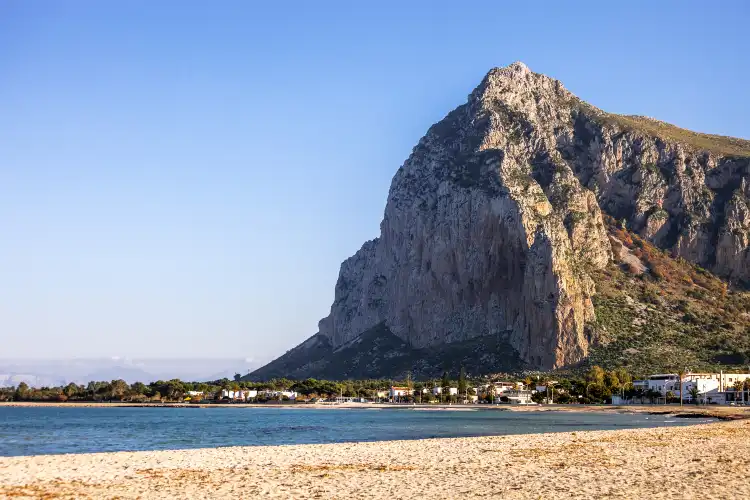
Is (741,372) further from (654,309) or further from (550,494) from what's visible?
(550,494)

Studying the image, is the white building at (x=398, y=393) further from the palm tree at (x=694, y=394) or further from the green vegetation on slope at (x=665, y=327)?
the palm tree at (x=694, y=394)

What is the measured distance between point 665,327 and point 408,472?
157286 mm

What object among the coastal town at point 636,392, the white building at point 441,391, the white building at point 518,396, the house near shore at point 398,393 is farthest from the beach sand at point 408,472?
the house near shore at point 398,393

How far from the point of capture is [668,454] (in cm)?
3988

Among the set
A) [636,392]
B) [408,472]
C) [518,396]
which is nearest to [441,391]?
[518,396]

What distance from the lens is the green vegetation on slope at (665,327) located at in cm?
16862

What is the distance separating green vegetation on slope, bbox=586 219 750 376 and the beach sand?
125136 millimetres

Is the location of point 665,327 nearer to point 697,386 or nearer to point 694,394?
point 697,386

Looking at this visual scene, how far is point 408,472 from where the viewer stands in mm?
34031

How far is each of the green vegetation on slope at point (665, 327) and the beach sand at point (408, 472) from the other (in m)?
125

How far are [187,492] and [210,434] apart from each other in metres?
47.4

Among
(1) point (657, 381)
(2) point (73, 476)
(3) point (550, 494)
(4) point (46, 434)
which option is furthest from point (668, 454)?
(1) point (657, 381)

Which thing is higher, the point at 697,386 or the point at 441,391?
the point at 697,386

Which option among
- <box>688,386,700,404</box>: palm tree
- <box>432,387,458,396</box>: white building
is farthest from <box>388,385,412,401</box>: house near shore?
<box>688,386,700,404</box>: palm tree
